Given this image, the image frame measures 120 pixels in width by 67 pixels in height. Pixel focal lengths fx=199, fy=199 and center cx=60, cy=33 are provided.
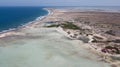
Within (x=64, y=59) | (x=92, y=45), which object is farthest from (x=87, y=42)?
(x=64, y=59)

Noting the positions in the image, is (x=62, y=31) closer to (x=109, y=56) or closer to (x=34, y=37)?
(x=34, y=37)

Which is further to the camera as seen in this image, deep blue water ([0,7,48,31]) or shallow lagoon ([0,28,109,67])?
deep blue water ([0,7,48,31])

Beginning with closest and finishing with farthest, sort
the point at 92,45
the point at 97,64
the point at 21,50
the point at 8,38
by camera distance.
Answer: the point at 97,64 → the point at 21,50 → the point at 92,45 → the point at 8,38

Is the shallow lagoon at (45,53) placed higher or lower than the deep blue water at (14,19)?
higher

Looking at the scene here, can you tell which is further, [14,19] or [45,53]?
[14,19]

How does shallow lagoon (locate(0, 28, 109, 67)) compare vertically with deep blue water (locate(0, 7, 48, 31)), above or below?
above


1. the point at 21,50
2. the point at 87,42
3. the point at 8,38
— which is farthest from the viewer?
the point at 8,38

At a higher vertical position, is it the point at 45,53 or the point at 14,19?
the point at 45,53

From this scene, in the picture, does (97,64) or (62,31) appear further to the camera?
(62,31)
